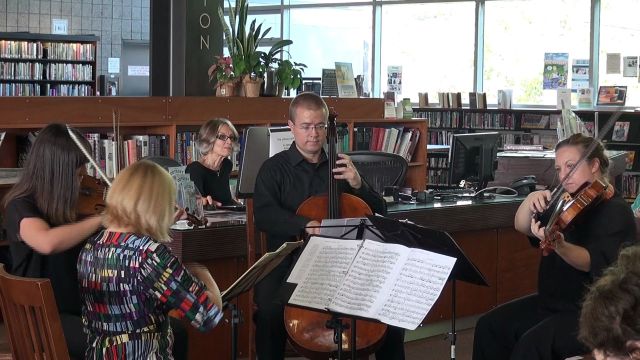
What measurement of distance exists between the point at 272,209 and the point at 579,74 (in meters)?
10.1

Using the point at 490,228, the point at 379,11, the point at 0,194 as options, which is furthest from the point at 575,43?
the point at 0,194

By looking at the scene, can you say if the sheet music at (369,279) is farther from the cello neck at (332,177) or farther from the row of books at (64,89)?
the row of books at (64,89)

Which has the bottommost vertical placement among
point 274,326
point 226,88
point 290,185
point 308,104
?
point 274,326

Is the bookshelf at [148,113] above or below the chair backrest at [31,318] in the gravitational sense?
above

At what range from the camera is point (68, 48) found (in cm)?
1557

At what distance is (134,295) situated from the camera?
303cm

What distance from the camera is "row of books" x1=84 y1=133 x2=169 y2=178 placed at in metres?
6.61

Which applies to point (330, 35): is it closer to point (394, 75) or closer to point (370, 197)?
point (394, 75)

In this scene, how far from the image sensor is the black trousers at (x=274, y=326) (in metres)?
4.14

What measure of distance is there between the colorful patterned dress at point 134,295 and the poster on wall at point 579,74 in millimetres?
11186

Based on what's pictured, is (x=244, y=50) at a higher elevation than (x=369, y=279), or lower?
higher

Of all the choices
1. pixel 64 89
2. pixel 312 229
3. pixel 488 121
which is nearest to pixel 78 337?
pixel 312 229

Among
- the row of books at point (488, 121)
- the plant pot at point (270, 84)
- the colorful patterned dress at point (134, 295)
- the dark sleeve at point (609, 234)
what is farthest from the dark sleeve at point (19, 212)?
the row of books at point (488, 121)

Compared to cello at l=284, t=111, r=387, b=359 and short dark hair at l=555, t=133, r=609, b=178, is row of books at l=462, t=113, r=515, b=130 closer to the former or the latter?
short dark hair at l=555, t=133, r=609, b=178
